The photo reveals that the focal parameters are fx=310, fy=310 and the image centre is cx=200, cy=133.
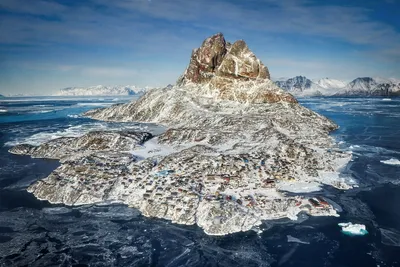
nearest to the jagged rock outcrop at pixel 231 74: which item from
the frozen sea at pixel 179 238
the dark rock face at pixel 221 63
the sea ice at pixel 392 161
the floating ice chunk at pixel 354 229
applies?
the dark rock face at pixel 221 63

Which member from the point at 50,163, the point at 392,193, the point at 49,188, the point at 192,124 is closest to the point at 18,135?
the point at 50,163

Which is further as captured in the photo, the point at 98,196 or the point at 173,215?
the point at 98,196

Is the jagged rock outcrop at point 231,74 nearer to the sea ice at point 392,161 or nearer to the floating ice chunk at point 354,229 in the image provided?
the sea ice at point 392,161

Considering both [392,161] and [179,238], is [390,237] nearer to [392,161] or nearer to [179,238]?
[179,238]

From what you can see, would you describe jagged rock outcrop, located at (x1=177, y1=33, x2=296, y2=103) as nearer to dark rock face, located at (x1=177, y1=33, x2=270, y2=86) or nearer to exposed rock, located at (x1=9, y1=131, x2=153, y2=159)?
dark rock face, located at (x1=177, y1=33, x2=270, y2=86)

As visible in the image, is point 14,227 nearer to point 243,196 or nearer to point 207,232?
point 207,232

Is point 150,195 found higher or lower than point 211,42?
lower

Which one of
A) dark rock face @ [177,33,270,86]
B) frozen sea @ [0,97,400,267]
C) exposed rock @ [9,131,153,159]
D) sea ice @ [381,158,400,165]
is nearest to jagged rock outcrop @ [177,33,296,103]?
dark rock face @ [177,33,270,86]
